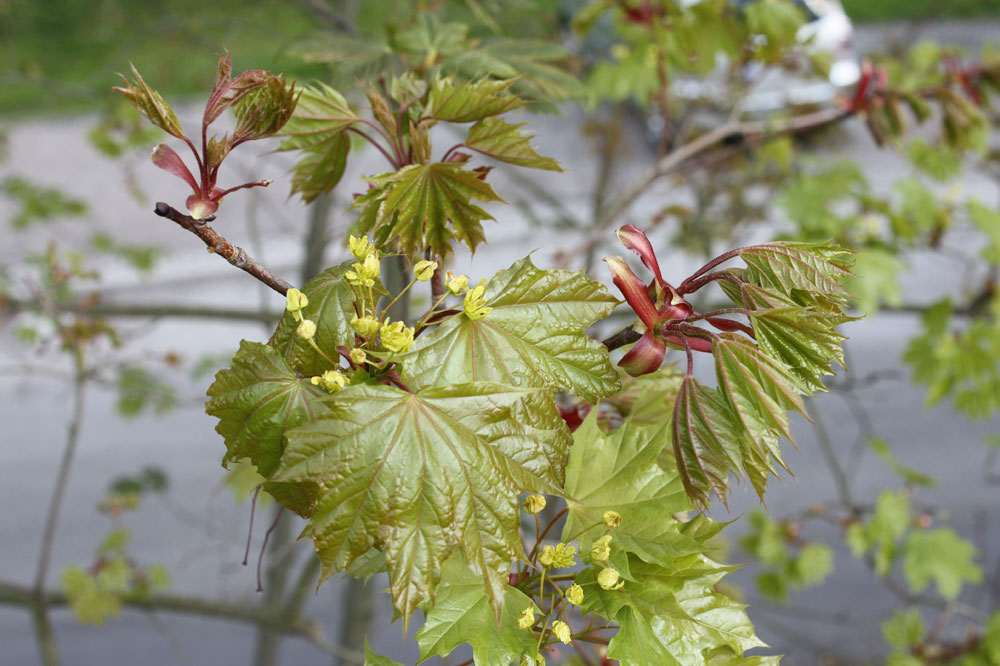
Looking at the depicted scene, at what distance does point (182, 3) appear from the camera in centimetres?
757

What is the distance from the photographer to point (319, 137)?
92 cm

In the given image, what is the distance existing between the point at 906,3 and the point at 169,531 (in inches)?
357

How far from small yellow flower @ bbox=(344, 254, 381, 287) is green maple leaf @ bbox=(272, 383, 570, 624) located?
0.10m

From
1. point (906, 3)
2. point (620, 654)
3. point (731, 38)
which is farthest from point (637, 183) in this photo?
point (906, 3)

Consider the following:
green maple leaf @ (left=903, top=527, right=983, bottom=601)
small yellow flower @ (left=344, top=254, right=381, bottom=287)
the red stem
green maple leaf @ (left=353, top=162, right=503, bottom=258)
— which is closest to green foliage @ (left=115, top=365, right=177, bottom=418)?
green maple leaf @ (left=353, top=162, right=503, bottom=258)

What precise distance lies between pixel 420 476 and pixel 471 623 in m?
0.17

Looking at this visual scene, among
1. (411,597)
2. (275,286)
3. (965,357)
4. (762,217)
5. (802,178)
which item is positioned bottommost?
(965,357)

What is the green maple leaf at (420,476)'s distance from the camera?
606 mm

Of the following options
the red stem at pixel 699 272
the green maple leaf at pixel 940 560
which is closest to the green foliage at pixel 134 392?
the red stem at pixel 699 272

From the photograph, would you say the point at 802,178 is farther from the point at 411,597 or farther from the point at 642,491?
the point at 411,597

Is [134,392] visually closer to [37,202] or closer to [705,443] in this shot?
[37,202]

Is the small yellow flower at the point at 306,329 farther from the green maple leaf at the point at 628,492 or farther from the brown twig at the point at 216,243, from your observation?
the green maple leaf at the point at 628,492

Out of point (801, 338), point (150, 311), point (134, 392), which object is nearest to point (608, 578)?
point (801, 338)

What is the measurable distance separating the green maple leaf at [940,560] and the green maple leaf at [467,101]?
7.93ft
